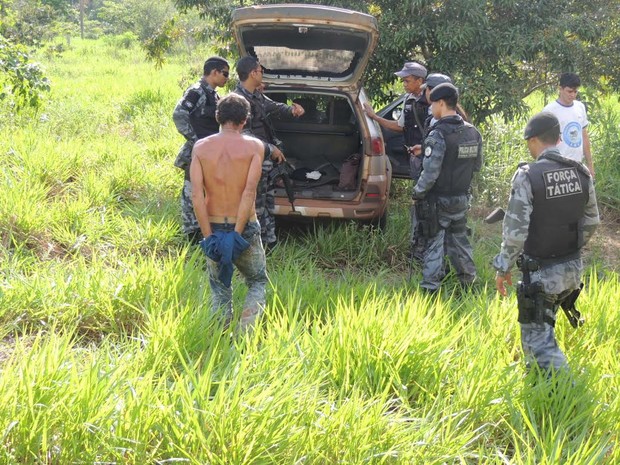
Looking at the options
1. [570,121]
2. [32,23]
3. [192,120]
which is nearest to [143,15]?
[32,23]

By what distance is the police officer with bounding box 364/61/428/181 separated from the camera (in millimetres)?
5237

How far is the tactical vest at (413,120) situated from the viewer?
527 centimetres

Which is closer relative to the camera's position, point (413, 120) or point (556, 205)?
point (556, 205)

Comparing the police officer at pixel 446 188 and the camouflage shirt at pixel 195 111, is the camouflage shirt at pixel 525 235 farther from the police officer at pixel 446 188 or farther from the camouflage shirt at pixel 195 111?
the camouflage shirt at pixel 195 111

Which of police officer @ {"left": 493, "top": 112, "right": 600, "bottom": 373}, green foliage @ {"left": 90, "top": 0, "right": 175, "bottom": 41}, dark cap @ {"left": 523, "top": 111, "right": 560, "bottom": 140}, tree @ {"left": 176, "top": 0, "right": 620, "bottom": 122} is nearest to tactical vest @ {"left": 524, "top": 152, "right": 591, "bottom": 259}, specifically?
police officer @ {"left": 493, "top": 112, "right": 600, "bottom": 373}

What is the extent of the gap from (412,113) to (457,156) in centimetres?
119

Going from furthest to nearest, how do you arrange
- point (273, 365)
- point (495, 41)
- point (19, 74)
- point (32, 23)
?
point (32, 23), point (495, 41), point (19, 74), point (273, 365)

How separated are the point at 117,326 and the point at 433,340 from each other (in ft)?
5.75

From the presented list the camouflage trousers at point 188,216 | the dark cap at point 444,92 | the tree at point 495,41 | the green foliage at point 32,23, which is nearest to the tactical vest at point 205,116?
the camouflage trousers at point 188,216

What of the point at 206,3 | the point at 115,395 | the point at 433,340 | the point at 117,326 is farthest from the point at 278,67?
the point at 115,395

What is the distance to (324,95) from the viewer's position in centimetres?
587

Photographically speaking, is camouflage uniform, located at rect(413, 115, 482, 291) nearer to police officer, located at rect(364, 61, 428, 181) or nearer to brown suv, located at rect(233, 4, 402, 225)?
police officer, located at rect(364, 61, 428, 181)

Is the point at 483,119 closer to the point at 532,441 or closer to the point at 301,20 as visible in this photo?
the point at 301,20

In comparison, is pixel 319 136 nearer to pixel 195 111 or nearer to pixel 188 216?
pixel 195 111
